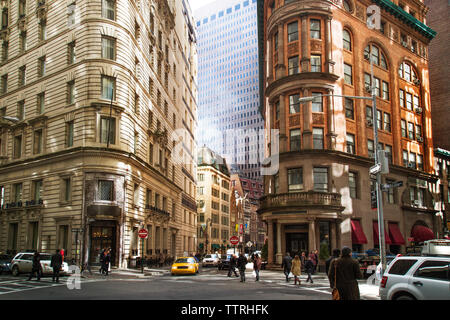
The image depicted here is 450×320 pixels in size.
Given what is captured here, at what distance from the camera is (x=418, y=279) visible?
11.0 meters

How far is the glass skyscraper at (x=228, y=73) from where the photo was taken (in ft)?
556

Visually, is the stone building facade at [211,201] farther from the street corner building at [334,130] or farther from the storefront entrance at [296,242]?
the storefront entrance at [296,242]

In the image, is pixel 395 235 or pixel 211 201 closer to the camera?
pixel 395 235

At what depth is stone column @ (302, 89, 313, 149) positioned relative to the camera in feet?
136

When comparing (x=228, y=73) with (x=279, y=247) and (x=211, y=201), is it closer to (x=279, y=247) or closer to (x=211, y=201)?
(x=211, y=201)

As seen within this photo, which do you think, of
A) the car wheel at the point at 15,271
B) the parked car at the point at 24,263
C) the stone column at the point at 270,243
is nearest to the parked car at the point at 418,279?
the parked car at the point at 24,263

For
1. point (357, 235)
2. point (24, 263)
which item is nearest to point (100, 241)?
point (24, 263)

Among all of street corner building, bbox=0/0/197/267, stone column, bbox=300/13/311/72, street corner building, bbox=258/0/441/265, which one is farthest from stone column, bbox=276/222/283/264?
stone column, bbox=300/13/311/72

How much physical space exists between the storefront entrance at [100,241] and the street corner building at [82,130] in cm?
8

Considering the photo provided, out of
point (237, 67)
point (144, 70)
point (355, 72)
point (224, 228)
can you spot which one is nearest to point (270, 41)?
point (355, 72)

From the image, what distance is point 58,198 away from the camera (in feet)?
120

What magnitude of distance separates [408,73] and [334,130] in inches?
755
